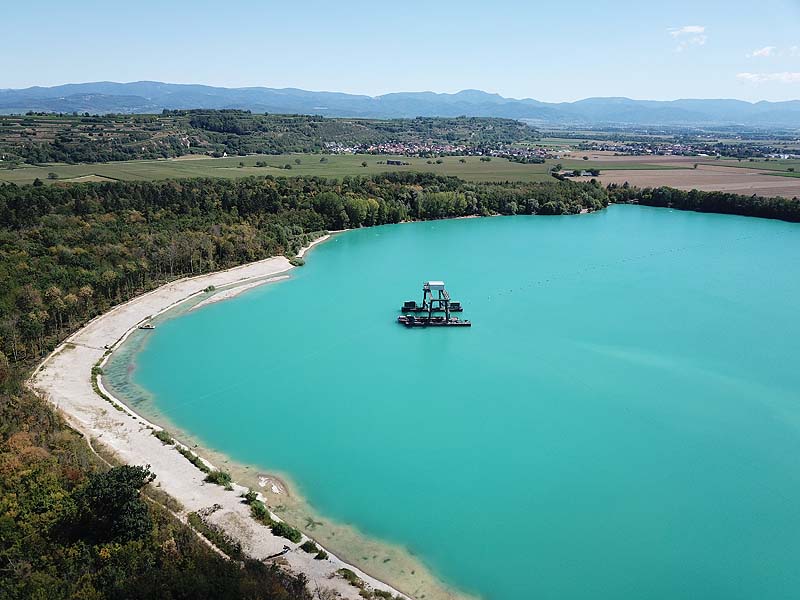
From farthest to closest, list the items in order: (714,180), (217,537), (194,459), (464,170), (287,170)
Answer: (464,170), (714,180), (287,170), (194,459), (217,537)

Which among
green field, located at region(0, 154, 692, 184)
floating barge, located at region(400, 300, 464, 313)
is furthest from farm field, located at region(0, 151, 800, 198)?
floating barge, located at region(400, 300, 464, 313)

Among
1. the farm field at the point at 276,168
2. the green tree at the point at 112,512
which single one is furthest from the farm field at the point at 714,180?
the green tree at the point at 112,512

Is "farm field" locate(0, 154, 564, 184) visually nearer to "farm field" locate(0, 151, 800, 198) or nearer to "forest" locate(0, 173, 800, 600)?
"farm field" locate(0, 151, 800, 198)

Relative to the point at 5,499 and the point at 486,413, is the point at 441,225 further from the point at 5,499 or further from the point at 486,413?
the point at 5,499

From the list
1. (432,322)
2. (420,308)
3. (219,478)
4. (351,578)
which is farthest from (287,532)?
(420,308)

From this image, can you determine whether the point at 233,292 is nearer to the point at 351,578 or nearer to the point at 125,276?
the point at 125,276
